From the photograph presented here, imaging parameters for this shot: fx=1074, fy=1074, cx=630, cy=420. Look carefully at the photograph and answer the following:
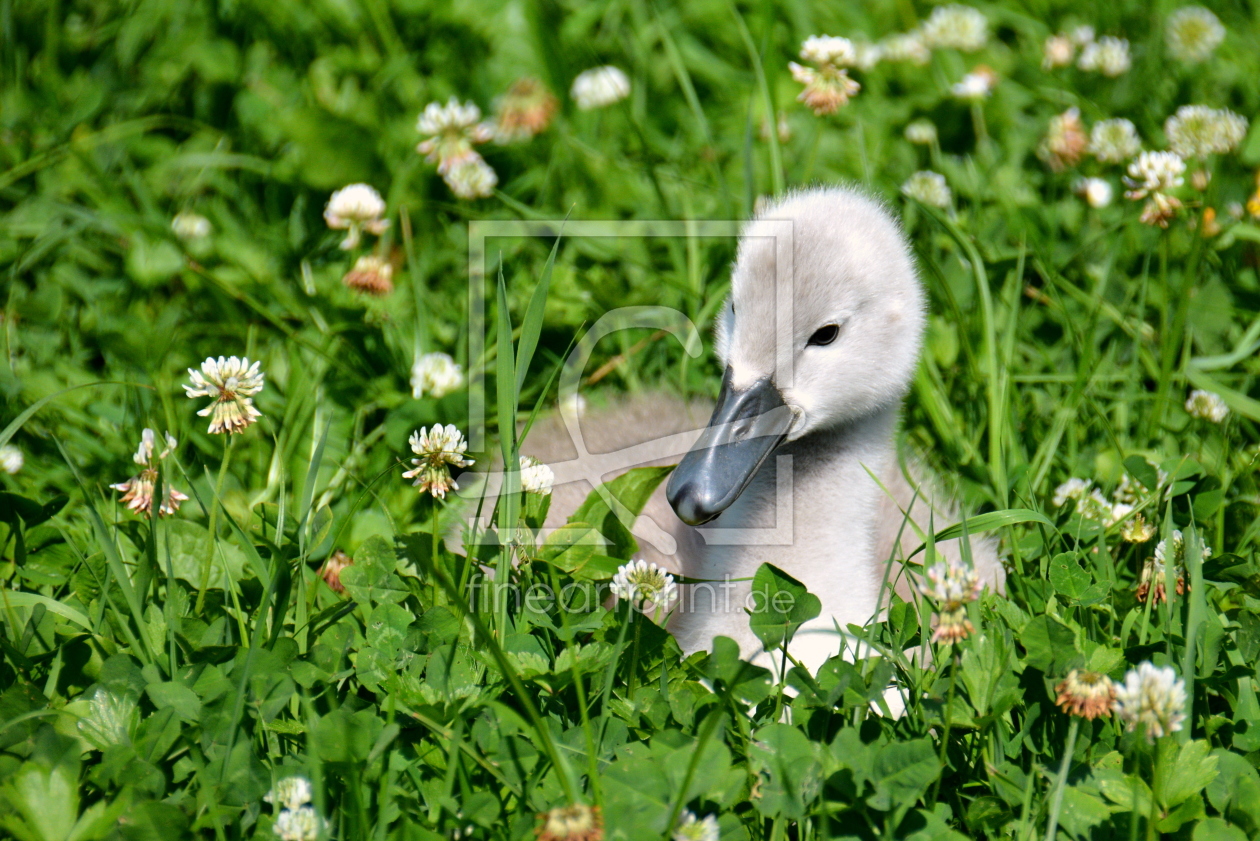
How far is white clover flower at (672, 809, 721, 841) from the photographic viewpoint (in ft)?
4.67

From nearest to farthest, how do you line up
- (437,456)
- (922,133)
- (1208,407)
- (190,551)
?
1. (437,456)
2. (190,551)
3. (1208,407)
4. (922,133)

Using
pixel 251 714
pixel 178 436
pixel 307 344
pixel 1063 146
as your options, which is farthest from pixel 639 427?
pixel 1063 146

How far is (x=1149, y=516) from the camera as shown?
6.96 ft

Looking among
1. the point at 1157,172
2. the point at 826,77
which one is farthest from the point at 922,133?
the point at 1157,172

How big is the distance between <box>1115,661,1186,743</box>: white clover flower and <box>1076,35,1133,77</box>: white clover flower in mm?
3041

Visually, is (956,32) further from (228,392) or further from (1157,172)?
(228,392)

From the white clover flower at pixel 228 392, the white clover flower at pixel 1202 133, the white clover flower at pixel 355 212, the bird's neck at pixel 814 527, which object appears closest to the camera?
the white clover flower at pixel 228 392

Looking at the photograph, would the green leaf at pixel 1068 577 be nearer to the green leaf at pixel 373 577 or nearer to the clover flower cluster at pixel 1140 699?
the clover flower cluster at pixel 1140 699

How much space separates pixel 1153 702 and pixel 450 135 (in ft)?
8.34

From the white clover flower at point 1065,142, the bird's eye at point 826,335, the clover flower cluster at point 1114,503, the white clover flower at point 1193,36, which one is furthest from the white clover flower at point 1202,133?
the bird's eye at point 826,335

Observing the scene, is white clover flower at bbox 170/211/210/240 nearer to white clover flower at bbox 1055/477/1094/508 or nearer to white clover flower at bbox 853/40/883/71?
white clover flower at bbox 853/40/883/71

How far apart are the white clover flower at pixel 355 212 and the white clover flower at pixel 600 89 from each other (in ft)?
3.20

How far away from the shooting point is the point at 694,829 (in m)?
1.43

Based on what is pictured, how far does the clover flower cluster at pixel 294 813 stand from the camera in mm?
1393
